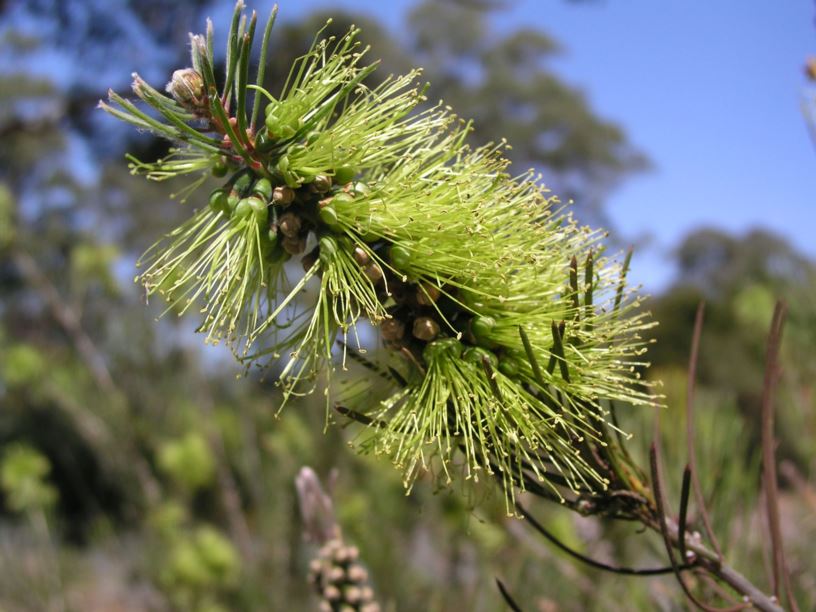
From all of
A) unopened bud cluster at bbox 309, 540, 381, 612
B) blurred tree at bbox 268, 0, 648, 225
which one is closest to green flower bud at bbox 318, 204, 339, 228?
unopened bud cluster at bbox 309, 540, 381, 612

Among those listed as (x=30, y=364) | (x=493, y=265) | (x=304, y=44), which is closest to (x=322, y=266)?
(x=493, y=265)

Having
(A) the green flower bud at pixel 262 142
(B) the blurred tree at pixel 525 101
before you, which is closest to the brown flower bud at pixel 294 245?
(A) the green flower bud at pixel 262 142

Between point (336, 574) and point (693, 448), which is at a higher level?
point (693, 448)

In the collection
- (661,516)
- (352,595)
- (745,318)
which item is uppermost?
(745,318)

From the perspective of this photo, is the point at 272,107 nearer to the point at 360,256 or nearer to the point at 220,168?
the point at 220,168

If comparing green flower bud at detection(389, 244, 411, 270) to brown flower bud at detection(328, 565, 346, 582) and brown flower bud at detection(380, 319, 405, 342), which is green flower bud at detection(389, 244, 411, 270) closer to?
brown flower bud at detection(380, 319, 405, 342)

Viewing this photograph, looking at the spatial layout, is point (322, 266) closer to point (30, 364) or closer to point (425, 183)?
point (425, 183)

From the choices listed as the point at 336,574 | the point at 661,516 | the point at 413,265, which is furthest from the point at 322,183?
the point at 336,574
